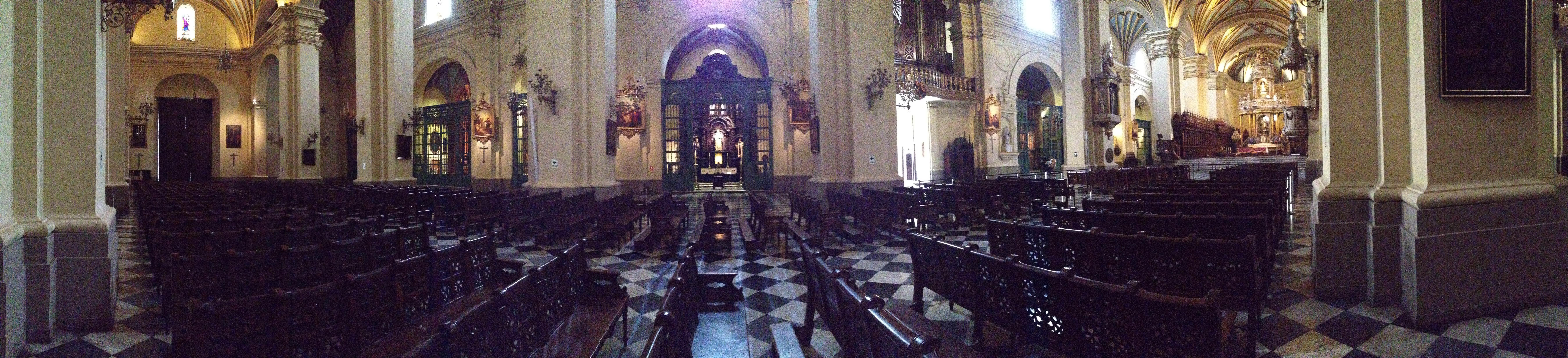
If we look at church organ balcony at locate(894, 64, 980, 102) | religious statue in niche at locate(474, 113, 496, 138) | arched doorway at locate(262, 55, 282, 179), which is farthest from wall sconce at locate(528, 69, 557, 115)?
arched doorway at locate(262, 55, 282, 179)

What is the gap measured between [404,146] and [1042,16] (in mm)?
20725

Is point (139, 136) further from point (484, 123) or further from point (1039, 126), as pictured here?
point (1039, 126)

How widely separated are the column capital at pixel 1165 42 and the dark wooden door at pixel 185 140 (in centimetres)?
3762

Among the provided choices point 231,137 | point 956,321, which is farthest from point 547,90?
point 231,137

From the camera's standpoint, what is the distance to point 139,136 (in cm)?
2203

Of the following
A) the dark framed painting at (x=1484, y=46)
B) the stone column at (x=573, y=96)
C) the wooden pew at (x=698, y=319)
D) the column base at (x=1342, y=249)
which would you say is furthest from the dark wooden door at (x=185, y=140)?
the dark framed painting at (x=1484, y=46)

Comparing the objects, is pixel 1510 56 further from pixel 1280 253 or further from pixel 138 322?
pixel 138 322

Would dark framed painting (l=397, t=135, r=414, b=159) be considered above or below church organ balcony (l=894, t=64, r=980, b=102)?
below

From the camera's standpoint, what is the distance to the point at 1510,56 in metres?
3.17

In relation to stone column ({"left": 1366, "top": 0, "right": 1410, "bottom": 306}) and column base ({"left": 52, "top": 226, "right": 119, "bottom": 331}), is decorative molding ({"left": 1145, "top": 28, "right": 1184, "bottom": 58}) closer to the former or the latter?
stone column ({"left": 1366, "top": 0, "right": 1410, "bottom": 306})

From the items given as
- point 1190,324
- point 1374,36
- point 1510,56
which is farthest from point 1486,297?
point 1190,324

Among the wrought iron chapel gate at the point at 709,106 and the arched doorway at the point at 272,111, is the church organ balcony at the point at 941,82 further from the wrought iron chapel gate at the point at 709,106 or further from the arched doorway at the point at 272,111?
the arched doorway at the point at 272,111

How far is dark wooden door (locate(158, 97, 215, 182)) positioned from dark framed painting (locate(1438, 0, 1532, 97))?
32983 mm

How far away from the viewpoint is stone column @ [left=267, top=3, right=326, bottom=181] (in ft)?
54.6
